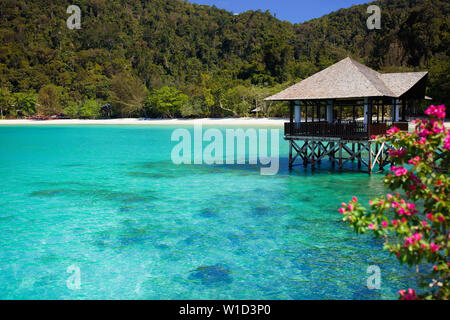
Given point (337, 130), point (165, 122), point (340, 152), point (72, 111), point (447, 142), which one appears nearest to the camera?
point (447, 142)

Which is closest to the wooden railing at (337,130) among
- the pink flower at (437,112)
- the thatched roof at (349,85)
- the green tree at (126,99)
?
the thatched roof at (349,85)

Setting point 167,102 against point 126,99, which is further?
point 126,99

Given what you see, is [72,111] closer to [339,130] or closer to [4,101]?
[4,101]

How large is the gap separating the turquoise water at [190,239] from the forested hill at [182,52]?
34.4 metres

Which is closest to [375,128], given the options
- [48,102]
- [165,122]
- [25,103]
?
[165,122]

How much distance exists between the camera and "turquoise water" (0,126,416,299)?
6922 millimetres

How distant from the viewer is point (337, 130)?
1661cm

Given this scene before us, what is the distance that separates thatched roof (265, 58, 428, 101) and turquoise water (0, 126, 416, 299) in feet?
11.0

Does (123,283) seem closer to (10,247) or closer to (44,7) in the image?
(10,247)

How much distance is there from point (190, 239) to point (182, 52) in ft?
348

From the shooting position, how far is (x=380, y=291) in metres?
6.57

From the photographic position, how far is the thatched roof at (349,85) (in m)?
15.9

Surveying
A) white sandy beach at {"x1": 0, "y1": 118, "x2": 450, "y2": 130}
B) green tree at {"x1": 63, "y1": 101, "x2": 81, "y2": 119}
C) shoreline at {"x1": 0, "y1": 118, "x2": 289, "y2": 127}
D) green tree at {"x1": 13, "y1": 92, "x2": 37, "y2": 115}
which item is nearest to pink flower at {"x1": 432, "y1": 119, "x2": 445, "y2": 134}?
white sandy beach at {"x1": 0, "y1": 118, "x2": 450, "y2": 130}

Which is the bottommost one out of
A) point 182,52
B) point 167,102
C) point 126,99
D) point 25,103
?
point 167,102
